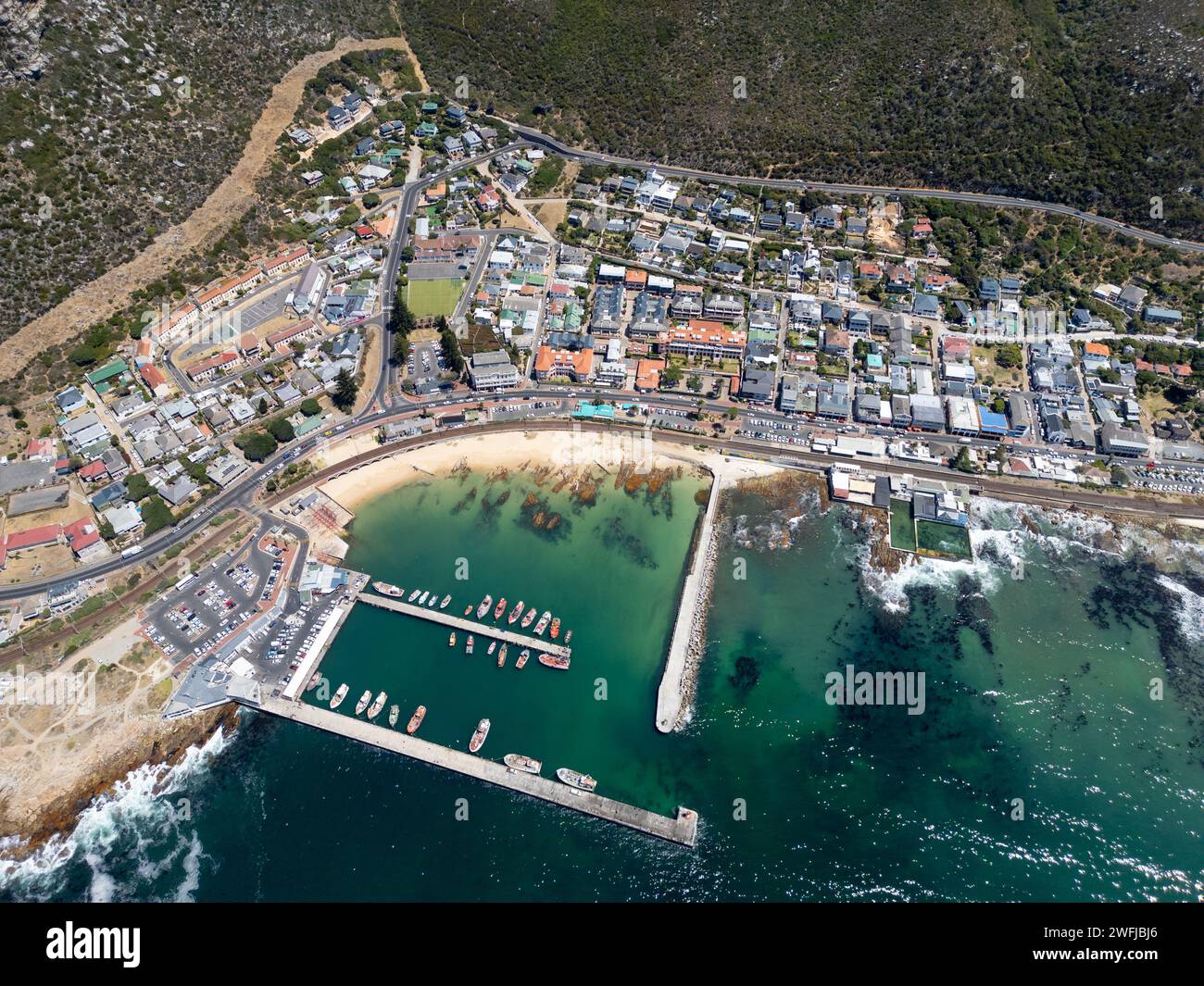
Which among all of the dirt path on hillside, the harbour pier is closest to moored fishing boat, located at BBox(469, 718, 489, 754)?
the harbour pier

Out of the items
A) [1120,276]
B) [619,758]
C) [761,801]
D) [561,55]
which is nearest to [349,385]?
[619,758]

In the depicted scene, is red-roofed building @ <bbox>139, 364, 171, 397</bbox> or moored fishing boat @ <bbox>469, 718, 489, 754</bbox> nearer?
moored fishing boat @ <bbox>469, 718, 489, 754</bbox>

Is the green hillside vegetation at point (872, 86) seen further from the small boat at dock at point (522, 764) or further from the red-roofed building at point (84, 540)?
the small boat at dock at point (522, 764)

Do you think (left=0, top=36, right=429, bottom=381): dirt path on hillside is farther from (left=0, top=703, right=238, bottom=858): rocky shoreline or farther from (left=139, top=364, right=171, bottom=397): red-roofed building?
(left=0, top=703, right=238, bottom=858): rocky shoreline

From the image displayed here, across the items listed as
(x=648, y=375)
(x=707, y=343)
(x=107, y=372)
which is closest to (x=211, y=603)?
(x=107, y=372)

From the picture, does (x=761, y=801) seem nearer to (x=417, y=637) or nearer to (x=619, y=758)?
(x=619, y=758)
